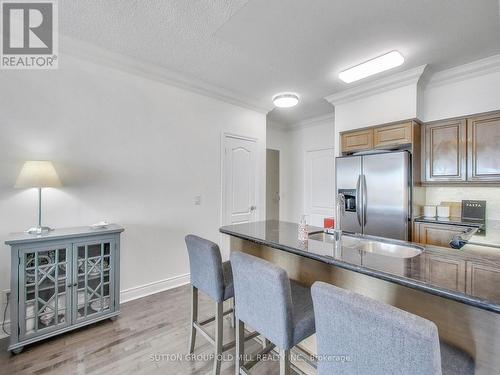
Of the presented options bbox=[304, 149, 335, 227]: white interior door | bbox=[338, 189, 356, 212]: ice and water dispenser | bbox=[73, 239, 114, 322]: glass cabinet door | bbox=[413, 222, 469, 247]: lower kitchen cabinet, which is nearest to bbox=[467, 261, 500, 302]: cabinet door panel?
bbox=[413, 222, 469, 247]: lower kitchen cabinet

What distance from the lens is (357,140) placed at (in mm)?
3504

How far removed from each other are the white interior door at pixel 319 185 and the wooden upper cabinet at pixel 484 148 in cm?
210

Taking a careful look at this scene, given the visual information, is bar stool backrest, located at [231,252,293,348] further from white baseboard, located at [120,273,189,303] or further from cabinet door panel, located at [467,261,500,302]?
Answer: white baseboard, located at [120,273,189,303]

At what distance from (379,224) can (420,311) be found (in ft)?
6.93

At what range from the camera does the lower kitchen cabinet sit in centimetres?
267

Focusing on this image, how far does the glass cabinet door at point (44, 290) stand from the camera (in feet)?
6.15

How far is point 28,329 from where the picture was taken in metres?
1.90

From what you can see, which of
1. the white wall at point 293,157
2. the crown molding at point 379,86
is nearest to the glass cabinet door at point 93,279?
the crown molding at point 379,86

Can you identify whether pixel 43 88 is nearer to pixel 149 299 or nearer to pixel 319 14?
pixel 149 299

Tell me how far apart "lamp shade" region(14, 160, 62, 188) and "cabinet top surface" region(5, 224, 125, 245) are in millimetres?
412

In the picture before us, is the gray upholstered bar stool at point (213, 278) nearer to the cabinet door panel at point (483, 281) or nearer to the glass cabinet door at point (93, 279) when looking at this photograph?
the glass cabinet door at point (93, 279)

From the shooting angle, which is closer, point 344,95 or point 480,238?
point 480,238

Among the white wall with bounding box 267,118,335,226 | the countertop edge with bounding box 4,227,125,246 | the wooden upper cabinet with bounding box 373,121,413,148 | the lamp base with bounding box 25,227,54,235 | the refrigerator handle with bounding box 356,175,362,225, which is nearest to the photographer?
the countertop edge with bounding box 4,227,125,246

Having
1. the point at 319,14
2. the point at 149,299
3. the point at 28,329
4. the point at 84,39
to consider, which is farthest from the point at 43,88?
the point at 319,14
